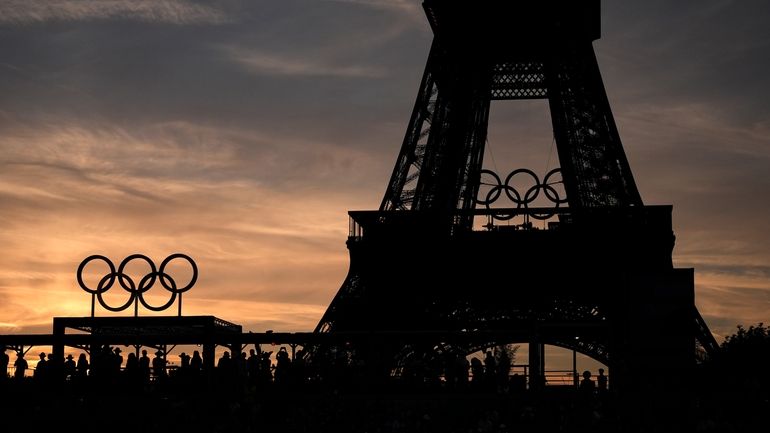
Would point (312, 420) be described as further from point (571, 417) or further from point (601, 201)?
point (601, 201)

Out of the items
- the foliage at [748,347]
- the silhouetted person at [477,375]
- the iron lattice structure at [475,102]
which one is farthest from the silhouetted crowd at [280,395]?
the iron lattice structure at [475,102]

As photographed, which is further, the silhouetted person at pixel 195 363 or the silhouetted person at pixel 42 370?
the silhouetted person at pixel 42 370

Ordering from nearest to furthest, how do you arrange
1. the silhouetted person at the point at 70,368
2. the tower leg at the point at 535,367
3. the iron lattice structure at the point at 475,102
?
1. the silhouetted person at the point at 70,368
2. the tower leg at the point at 535,367
3. the iron lattice structure at the point at 475,102

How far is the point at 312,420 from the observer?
37.7 metres

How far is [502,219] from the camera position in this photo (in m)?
64.0

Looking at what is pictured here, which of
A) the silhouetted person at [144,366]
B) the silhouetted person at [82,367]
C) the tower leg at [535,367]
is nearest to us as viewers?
the silhouetted person at [144,366]

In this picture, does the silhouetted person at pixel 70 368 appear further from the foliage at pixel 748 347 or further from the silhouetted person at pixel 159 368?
the foliage at pixel 748 347

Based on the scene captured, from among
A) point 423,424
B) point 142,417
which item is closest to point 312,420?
point 423,424

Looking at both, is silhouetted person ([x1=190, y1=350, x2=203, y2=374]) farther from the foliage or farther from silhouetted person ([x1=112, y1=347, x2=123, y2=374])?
the foliage

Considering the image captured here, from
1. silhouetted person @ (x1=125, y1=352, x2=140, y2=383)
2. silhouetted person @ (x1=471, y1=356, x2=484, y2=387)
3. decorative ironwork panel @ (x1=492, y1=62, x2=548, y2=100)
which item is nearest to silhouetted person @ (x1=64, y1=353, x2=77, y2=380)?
silhouetted person @ (x1=125, y1=352, x2=140, y2=383)

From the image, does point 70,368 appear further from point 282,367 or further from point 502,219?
point 502,219

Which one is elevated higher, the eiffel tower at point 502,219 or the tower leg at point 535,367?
the eiffel tower at point 502,219

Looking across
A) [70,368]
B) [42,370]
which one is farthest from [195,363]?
[42,370]

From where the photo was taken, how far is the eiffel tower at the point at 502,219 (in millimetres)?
61656
